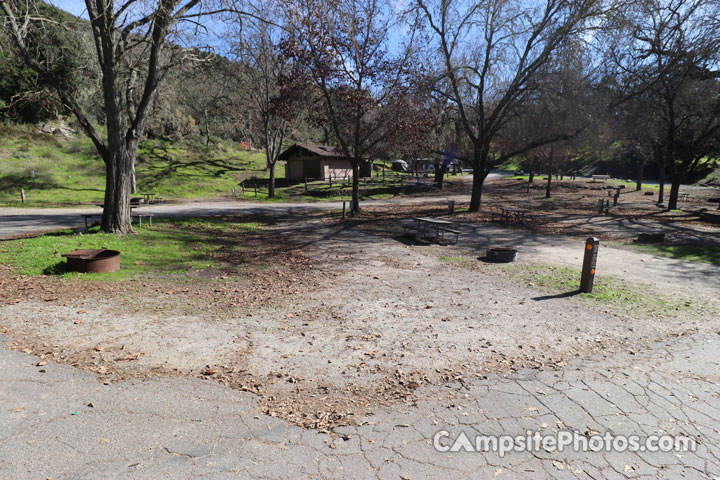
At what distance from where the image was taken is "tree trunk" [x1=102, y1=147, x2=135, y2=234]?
1155 cm

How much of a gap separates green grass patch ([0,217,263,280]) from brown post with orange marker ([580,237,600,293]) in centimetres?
778

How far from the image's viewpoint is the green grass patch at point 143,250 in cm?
840

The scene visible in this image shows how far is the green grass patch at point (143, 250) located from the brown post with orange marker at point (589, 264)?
7.78 m

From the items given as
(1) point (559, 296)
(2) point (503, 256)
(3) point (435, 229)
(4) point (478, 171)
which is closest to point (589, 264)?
(1) point (559, 296)

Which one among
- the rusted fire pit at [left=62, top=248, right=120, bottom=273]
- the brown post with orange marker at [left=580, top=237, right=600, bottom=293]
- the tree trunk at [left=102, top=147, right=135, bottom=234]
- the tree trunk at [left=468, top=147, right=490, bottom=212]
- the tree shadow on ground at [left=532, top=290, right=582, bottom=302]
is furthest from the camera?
the tree trunk at [left=468, top=147, right=490, bottom=212]

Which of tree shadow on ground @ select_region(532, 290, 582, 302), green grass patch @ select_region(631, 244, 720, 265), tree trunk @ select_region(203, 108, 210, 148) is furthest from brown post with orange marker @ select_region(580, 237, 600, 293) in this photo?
tree trunk @ select_region(203, 108, 210, 148)

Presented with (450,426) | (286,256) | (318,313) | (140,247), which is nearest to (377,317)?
(318,313)

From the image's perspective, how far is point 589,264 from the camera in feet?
25.2

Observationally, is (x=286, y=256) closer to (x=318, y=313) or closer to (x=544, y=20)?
(x=318, y=313)

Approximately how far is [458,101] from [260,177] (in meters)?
26.0

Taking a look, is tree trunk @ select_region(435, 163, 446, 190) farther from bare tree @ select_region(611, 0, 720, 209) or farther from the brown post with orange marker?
the brown post with orange marker

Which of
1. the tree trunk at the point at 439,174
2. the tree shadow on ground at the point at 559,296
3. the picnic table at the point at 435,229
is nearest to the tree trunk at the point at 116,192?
the picnic table at the point at 435,229

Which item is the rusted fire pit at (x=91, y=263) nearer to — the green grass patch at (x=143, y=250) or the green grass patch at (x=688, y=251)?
the green grass patch at (x=143, y=250)

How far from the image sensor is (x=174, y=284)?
26.0ft
